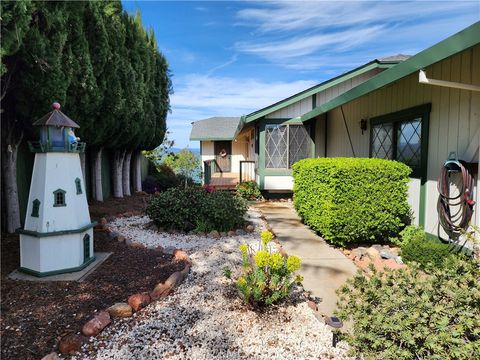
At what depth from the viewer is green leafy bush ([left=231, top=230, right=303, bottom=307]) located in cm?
284

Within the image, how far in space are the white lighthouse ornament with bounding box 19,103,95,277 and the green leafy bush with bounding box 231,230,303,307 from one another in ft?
8.10

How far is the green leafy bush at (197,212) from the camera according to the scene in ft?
19.5

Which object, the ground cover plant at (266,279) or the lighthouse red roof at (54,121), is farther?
the lighthouse red roof at (54,121)

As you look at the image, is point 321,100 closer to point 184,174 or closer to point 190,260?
point 190,260

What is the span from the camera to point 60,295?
324 centimetres

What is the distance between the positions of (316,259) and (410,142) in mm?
3088

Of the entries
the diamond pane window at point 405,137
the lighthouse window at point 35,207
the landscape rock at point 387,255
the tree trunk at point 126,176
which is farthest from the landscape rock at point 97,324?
the tree trunk at point 126,176

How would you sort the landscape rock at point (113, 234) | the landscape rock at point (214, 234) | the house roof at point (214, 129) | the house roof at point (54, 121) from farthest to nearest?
the house roof at point (214, 129) → the landscape rock at point (214, 234) → the landscape rock at point (113, 234) → the house roof at point (54, 121)

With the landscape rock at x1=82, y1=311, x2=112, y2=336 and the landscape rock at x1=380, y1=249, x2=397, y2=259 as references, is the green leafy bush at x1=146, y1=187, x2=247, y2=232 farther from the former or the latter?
the landscape rock at x1=82, y1=311, x2=112, y2=336

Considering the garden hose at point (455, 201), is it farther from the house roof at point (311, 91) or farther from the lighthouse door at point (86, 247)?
the house roof at point (311, 91)

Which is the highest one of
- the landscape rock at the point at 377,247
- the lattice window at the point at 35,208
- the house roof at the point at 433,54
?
the house roof at the point at 433,54

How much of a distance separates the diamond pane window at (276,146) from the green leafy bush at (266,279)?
6886mm

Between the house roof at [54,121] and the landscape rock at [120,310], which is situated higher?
the house roof at [54,121]

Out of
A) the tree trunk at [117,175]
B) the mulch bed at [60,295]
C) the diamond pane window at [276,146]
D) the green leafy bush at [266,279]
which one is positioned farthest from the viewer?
the tree trunk at [117,175]
